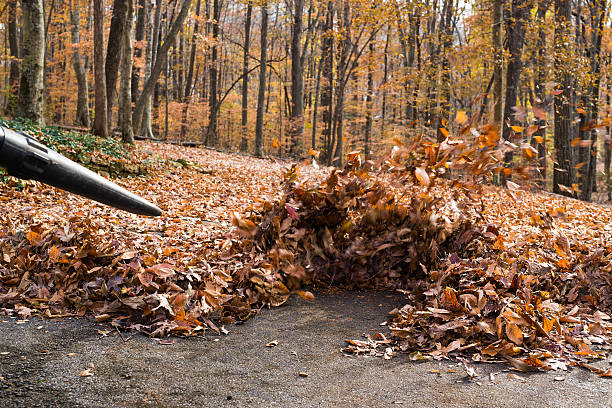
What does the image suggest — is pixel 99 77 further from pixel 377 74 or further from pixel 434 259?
pixel 377 74

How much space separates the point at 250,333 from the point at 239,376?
2.20 ft

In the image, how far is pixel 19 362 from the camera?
233cm

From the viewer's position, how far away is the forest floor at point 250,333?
216cm

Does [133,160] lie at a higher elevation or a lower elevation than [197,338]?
higher

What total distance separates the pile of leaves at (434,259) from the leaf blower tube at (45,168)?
1796 millimetres

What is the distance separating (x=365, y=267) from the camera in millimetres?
4117

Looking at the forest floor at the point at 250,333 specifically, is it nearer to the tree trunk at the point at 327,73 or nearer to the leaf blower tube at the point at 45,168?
the leaf blower tube at the point at 45,168

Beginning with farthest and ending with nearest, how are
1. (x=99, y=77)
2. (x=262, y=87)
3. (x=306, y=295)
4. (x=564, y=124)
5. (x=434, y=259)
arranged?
(x=262, y=87) < (x=564, y=124) < (x=99, y=77) < (x=434, y=259) < (x=306, y=295)

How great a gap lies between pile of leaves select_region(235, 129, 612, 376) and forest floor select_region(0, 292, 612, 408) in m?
0.32

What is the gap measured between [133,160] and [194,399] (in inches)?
337

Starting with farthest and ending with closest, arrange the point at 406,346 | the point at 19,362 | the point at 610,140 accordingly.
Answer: the point at 610,140 → the point at 406,346 → the point at 19,362

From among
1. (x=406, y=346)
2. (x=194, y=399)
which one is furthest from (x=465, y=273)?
(x=194, y=399)

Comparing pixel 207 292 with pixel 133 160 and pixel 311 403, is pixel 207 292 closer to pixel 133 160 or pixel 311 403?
pixel 311 403

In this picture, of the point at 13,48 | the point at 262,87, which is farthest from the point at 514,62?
the point at 13,48
